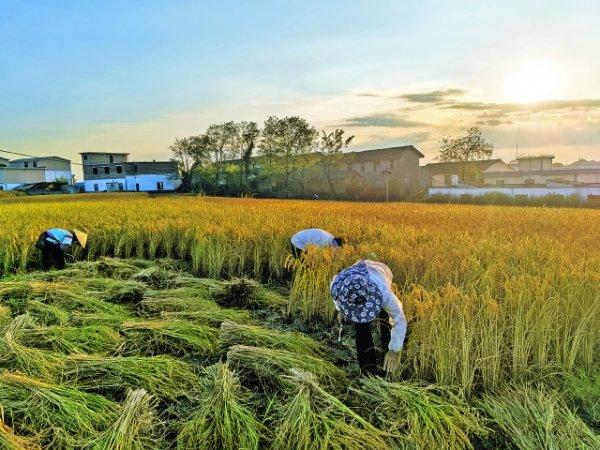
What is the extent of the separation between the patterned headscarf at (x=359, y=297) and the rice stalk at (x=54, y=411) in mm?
1612

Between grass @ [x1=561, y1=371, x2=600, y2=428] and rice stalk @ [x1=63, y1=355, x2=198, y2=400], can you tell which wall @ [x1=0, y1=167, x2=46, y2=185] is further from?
grass @ [x1=561, y1=371, x2=600, y2=428]

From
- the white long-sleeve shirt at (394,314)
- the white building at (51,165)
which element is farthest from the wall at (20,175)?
the white long-sleeve shirt at (394,314)

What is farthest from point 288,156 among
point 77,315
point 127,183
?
point 77,315

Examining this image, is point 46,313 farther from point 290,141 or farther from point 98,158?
point 98,158

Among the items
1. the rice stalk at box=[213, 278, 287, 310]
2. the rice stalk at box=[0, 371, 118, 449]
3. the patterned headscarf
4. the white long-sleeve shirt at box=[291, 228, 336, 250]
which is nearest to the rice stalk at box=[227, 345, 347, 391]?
the patterned headscarf

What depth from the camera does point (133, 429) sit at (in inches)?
95.4

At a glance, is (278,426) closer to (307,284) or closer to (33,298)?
(307,284)

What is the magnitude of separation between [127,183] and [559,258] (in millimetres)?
54083

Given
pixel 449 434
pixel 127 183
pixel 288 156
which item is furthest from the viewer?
pixel 127 183

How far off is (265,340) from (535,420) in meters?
2.01

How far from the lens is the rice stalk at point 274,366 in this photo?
3.04m

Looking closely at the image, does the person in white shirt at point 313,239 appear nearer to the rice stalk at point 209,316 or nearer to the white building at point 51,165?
the rice stalk at point 209,316

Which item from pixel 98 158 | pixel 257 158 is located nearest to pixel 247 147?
pixel 257 158

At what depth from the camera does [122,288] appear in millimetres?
5324
